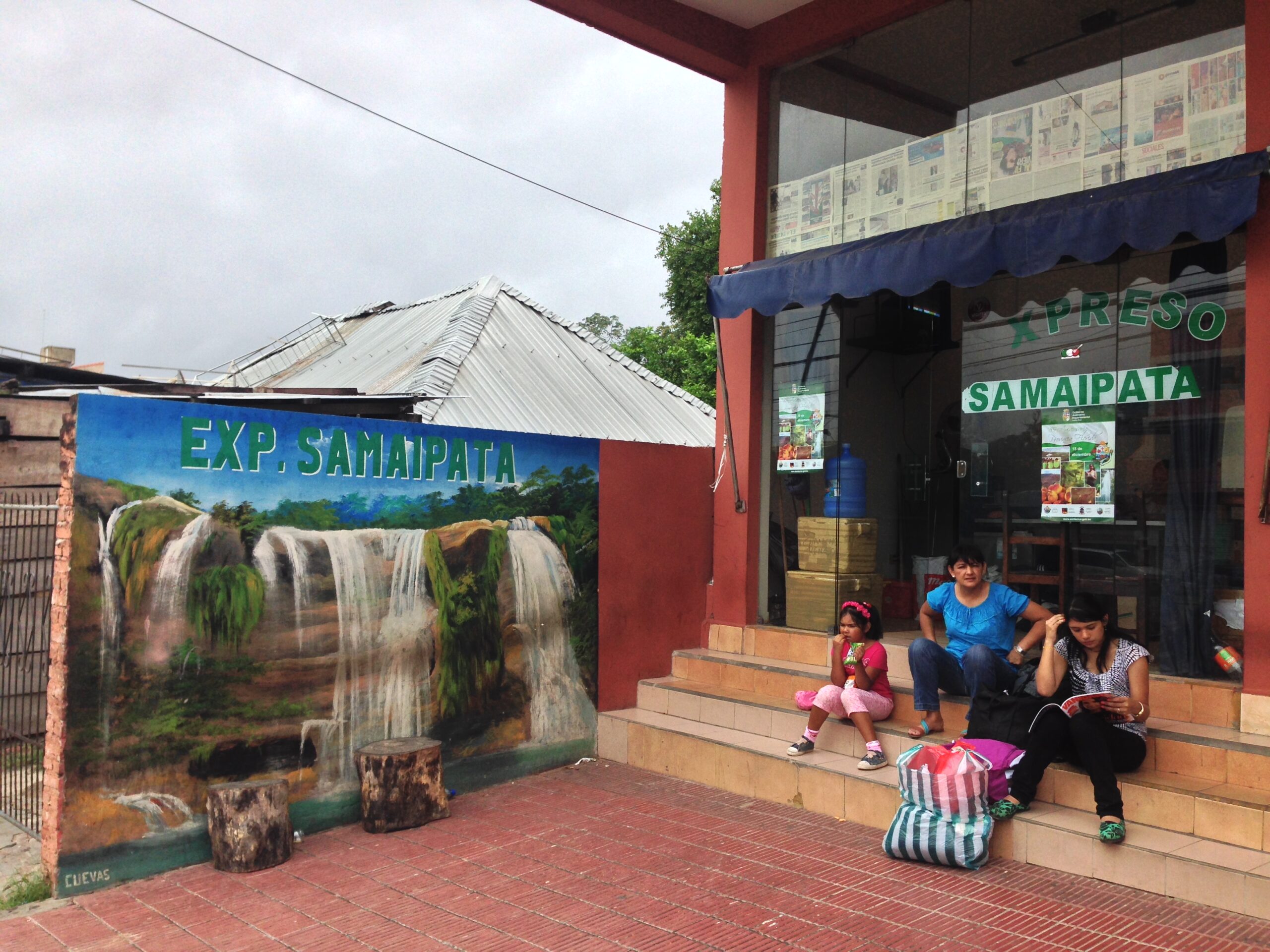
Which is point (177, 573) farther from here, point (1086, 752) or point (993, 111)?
point (993, 111)

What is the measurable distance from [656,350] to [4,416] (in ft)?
60.8

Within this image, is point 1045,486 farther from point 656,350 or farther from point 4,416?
point 656,350

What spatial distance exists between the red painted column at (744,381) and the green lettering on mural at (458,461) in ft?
8.15

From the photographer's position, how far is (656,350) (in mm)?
25250

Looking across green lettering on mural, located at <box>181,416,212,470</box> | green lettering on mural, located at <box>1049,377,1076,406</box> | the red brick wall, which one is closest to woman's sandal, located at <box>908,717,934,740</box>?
green lettering on mural, located at <box>1049,377,1076,406</box>

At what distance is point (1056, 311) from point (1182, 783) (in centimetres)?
338

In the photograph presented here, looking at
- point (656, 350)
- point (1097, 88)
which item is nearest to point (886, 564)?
point (1097, 88)

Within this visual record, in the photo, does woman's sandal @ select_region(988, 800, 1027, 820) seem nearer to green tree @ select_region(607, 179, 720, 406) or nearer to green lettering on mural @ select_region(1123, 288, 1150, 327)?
green lettering on mural @ select_region(1123, 288, 1150, 327)

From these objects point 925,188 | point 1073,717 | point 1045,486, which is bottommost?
point 1073,717

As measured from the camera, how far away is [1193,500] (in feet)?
19.4

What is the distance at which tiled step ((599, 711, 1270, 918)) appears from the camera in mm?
4391

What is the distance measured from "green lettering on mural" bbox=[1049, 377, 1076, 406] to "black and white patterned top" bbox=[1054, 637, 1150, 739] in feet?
6.61

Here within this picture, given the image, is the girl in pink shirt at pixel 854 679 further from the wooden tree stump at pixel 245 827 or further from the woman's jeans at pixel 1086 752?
the wooden tree stump at pixel 245 827

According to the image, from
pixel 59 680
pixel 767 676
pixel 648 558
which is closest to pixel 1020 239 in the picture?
pixel 767 676
